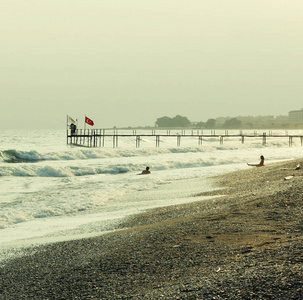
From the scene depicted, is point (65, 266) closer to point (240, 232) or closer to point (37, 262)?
point (37, 262)

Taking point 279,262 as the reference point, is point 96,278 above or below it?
below

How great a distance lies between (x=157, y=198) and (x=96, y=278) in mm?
8024

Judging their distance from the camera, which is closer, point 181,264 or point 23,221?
point 181,264

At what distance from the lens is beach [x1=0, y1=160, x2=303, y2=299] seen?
3951 mm

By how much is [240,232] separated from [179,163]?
913 inches

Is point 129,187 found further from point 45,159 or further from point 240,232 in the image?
point 45,159

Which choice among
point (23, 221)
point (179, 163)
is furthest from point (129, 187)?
point (179, 163)

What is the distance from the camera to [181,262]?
16.3 ft

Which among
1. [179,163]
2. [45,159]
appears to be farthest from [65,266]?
[45,159]

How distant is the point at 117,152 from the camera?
4853 centimetres

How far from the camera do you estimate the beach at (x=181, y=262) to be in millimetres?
3951

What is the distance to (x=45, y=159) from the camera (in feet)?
149

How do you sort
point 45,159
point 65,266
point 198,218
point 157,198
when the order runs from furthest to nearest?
point 45,159, point 157,198, point 198,218, point 65,266

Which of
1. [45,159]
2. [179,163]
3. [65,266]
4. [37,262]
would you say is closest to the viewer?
[65,266]
